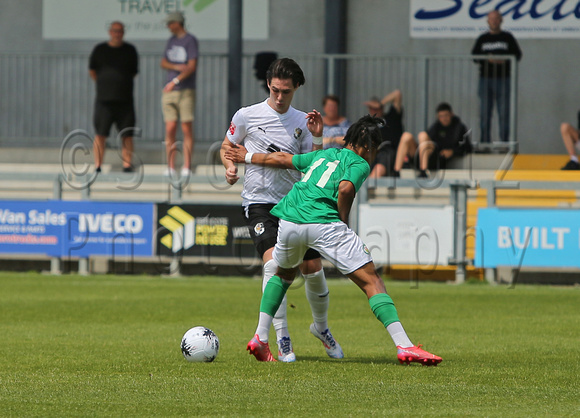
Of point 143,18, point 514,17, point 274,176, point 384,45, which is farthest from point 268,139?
point 143,18

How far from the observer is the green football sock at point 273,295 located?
7.79 m

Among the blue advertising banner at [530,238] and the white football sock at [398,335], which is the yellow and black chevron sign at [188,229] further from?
the white football sock at [398,335]

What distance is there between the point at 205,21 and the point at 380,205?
9.11 meters

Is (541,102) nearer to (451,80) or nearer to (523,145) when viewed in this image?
(523,145)

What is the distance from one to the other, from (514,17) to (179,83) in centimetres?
785

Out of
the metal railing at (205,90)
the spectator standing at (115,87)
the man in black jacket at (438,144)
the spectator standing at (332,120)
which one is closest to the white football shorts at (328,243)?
the spectator standing at (332,120)

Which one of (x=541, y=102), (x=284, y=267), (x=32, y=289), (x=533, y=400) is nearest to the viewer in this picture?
(x=533, y=400)

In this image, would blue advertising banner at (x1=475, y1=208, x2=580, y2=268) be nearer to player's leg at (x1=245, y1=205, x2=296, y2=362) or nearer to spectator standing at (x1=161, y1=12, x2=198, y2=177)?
spectator standing at (x1=161, y1=12, x2=198, y2=177)

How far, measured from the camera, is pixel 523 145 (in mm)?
22547

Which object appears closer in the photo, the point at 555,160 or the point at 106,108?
the point at 106,108

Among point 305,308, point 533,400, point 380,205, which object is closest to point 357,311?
point 305,308

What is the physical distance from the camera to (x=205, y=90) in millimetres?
22562

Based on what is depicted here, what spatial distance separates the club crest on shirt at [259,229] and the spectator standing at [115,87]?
10340 millimetres

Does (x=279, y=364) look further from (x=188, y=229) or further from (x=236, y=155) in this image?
(x=188, y=229)
